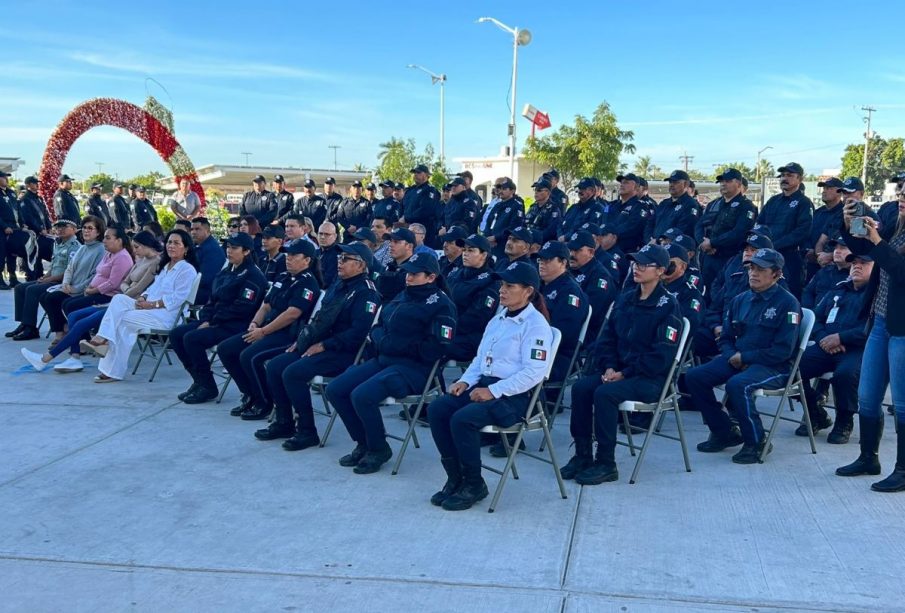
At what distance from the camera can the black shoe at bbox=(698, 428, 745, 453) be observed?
18.1 ft

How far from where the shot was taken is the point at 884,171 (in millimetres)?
56625

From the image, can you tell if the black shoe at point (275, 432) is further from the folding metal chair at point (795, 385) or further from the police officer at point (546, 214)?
the police officer at point (546, 214)

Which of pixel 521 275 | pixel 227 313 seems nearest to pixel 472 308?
pixel 521 275

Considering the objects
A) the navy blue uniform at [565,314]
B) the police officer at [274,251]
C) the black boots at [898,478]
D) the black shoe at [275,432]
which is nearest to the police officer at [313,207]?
the police officer at [274,251]

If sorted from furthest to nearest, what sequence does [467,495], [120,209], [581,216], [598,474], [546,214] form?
[120,209] < [546,214] < [581,216] < [598,474] < [467,495]

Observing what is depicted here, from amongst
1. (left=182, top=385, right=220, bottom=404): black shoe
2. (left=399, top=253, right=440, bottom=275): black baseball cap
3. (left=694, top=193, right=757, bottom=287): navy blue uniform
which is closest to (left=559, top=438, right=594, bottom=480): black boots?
(left=399, top=253, right=440, bottom=275): black baseball cap

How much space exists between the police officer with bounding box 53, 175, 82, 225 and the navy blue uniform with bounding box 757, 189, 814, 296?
36.7 feet

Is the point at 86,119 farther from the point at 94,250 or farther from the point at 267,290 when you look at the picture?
the point at 267,290

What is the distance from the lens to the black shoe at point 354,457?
5.25 meters

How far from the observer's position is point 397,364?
5285mm

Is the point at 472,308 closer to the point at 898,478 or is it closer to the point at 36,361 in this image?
the point at 898,478

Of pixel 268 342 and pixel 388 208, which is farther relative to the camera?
pixel 388 208

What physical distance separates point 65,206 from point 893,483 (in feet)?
45.3

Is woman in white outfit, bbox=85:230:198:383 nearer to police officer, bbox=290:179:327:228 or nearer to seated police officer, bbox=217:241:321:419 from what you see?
seated police officer, bbox=217:241:321:419
